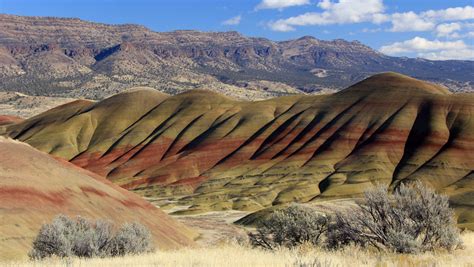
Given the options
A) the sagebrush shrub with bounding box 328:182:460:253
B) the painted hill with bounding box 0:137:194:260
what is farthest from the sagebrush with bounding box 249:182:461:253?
the painted hill with bounding box 0:137:194:260

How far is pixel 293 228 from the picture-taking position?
2973 cm

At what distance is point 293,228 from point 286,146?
123 meters

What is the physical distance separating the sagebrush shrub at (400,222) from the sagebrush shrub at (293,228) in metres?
5.88

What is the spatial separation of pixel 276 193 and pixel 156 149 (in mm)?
61394

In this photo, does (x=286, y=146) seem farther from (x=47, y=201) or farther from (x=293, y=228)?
(x=293, y=228)

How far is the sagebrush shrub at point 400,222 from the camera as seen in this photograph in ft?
66.2

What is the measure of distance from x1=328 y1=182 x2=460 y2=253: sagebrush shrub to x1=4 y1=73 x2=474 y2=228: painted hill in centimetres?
7098

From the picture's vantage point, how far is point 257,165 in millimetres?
146750

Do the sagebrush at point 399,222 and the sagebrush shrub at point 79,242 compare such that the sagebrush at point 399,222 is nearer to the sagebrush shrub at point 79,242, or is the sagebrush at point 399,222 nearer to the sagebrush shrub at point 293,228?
the sagebrush shrub at point 293,228

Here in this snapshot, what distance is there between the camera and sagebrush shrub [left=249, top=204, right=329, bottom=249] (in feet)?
93.6

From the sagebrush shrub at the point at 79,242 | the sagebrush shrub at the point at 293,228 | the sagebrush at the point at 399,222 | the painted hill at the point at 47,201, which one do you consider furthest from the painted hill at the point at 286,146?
the sagebrush at the point at 399,222

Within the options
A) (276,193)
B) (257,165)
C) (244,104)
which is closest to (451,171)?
(276,193)

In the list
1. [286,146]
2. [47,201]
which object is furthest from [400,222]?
Answer: [286,146]

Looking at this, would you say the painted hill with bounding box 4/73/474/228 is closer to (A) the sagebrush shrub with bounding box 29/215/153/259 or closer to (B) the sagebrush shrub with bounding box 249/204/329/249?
(B) the sagebrush shrub with bounding box 249/204/329/249
